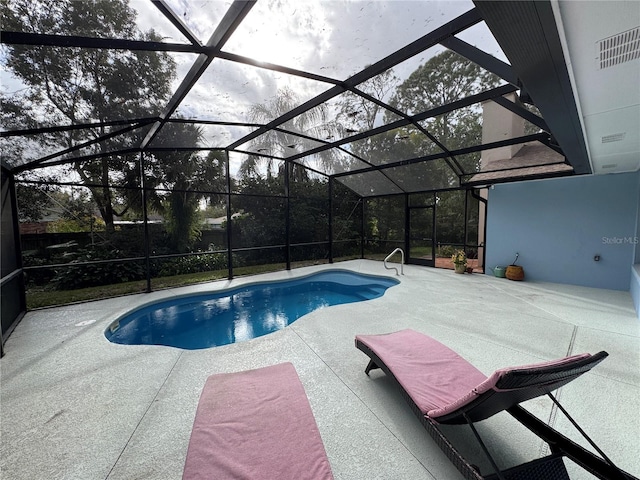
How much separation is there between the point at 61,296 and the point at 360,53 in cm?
906

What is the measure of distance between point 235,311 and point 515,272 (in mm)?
7522

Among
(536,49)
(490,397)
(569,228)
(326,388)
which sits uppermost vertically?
(536,49)

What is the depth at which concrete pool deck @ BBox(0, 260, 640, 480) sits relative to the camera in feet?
5.88

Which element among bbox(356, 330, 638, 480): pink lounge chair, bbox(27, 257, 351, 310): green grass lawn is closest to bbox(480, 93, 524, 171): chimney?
bbox(356, 330, 638, 480): pink lounge chair

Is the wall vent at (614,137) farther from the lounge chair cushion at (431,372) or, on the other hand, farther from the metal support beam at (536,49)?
the lounge chair cushion at (431,372)

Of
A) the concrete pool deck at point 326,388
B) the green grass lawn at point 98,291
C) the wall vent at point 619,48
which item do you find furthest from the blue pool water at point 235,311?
the wall vent at point 619,48

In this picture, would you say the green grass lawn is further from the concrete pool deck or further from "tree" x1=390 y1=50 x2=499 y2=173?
"tree" x1=390 y1=50 x2=499 y2=173

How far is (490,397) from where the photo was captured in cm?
147

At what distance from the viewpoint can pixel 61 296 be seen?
679cm

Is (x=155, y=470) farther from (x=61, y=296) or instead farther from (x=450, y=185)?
(x=450, y=185)

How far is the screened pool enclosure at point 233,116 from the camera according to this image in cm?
272

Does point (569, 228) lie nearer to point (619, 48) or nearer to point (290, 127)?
point (619, 48)

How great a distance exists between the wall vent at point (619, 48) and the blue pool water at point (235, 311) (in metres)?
5.59

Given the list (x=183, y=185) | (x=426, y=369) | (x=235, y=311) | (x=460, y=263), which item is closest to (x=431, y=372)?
(x=426, y=369)
